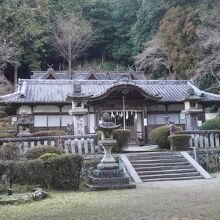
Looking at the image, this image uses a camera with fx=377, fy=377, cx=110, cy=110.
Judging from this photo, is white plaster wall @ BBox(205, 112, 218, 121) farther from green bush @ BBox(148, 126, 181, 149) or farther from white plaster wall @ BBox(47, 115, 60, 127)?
green bush @ BBox(148, 126, 181, 149)

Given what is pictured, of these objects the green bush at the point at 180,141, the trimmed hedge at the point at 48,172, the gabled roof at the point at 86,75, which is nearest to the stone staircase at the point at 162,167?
the green bush at the point at 180,141

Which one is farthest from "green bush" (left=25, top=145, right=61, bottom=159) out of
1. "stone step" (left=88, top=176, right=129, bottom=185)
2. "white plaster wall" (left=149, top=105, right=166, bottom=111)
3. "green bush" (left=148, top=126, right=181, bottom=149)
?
"white plaster wall" (left=149, top=105, right=166, bottom=111)

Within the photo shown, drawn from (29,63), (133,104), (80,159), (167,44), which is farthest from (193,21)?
(80,159)

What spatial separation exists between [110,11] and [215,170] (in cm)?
4772

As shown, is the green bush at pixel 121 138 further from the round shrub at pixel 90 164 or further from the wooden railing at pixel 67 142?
the round shrub at pixel 90 164

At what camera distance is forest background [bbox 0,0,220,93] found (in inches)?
1356

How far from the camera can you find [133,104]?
2642 cm

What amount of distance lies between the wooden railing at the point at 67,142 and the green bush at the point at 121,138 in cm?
133

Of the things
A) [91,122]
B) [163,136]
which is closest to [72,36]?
[91,122]

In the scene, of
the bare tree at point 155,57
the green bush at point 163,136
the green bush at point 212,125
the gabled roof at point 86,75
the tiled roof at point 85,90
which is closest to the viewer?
the green bush at point 163,136

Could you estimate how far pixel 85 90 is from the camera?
2845 cm

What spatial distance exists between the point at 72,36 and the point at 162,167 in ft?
129

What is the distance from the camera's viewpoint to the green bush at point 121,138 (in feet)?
62.9

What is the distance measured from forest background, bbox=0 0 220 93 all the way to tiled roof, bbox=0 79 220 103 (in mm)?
3787
